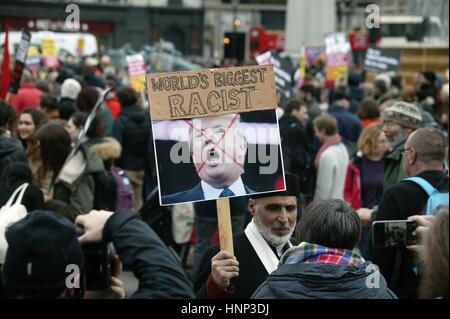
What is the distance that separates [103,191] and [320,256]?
3.60m

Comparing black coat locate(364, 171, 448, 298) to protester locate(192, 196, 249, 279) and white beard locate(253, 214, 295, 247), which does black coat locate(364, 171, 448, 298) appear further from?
protester locate(192, 196, 249, 279)

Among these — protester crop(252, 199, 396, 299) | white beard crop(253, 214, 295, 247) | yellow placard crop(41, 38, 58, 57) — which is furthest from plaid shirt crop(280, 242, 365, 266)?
yellow placard crop(41, 38, 58, 57)

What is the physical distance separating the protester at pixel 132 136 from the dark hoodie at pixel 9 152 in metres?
3.20

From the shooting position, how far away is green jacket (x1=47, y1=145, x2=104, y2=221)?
6.41 meters

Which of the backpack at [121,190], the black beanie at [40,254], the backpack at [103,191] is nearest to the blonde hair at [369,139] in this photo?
the backpack at [121,190]

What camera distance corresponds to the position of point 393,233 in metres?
3.58

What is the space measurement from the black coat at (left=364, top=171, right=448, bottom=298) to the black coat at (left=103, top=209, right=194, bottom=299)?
5.14 feet

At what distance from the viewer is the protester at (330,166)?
8.70 m

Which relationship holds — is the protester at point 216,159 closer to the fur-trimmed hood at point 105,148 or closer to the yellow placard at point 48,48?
the fur-trimmed hood at point 105,148

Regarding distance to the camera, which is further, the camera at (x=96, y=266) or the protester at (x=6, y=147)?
the protester at (x=6, y=147)

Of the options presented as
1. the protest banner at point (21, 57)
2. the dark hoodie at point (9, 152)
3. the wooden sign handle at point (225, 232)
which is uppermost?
the protest banner at point (21, 57)
